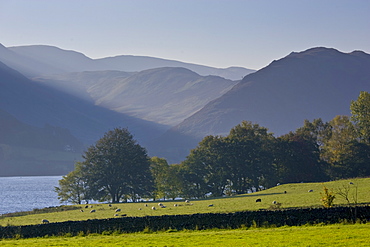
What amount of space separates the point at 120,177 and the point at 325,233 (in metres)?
85.3

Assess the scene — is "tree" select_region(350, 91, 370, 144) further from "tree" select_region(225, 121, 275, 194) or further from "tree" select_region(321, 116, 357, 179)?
"tree" select_region(225, 121, 275, 194)

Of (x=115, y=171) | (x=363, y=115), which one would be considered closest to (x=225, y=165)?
(x=115, y=171)

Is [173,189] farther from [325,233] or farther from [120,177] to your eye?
[325,233]

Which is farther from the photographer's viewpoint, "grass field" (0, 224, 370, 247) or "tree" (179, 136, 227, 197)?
"tree" (179, 136, 227, 197)

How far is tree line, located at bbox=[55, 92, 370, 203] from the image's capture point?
113 m

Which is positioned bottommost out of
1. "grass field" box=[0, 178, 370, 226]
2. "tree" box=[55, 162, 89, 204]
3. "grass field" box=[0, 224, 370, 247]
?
"grass field" box=[0, 224, 370, 247]

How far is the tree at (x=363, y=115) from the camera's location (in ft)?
373

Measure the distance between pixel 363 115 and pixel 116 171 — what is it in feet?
169

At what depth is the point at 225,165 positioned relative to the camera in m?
117

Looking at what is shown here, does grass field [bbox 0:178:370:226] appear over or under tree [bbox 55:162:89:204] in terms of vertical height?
under

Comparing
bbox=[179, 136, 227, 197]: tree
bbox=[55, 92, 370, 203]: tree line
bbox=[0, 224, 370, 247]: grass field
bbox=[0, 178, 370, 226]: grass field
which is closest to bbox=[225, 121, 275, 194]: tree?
bbox=[55, 92, 370, 203]: tree line

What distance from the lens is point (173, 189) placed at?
4695 inches

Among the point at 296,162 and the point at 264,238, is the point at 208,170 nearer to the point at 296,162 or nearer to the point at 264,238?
the point at 296,162

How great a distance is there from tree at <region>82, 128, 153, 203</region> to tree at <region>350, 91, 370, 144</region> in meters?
44.1
